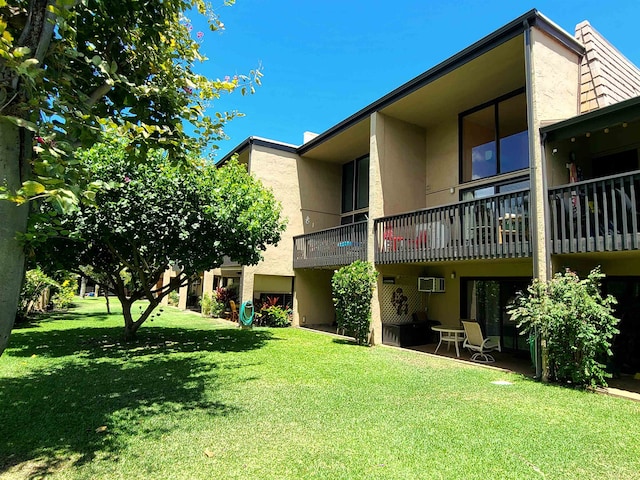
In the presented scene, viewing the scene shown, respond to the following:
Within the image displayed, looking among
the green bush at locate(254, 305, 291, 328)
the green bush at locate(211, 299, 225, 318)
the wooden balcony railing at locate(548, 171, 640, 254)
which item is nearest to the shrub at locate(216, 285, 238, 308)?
the green bush at locate(211, 299, 225, 318)

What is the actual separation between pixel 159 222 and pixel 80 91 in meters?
5.76

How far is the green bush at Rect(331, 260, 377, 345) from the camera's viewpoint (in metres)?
11.4

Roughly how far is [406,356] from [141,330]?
9997 mm

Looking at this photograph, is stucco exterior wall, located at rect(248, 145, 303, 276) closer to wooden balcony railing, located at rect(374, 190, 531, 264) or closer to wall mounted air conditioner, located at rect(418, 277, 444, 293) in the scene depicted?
wooden balcony railing, located at rect(374, 190, 531, 264)

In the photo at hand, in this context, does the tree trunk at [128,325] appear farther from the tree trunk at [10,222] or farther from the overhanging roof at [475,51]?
the tree trunk at [10,222]

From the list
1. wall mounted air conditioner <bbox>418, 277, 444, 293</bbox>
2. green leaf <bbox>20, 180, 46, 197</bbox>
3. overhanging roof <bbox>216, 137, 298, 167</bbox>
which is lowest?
wall mounted air conditioner <bbox>418, 277, 444, 293</bbox>

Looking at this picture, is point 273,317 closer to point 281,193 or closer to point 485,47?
point 281,193

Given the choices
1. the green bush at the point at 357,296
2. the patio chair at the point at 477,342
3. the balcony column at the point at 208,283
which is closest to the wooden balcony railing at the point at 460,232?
the green bush at the point at 357,296

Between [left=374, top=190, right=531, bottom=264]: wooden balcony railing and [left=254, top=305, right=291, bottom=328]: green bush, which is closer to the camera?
[left=374, top=190, right=531, bottom=264]: wooden balcony railing

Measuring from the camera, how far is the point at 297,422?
5.01 metres

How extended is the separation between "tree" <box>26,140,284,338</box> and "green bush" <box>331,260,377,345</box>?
2648mm

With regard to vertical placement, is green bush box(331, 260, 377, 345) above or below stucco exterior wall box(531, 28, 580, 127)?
below

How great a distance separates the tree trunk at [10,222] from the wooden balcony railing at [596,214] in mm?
8505

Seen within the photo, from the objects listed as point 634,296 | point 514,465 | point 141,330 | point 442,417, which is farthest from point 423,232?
point 141,330
